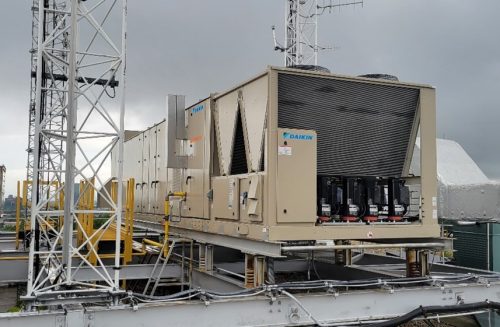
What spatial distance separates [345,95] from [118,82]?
393cm

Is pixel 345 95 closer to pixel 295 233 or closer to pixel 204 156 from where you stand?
pixel 295 233

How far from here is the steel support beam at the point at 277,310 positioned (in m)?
4.91

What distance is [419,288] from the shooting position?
6.35 metres

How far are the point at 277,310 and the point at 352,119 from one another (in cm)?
287

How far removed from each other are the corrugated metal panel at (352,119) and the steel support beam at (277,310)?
1.76 metres

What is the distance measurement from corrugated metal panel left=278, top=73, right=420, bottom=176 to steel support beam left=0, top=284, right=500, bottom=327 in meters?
1.76

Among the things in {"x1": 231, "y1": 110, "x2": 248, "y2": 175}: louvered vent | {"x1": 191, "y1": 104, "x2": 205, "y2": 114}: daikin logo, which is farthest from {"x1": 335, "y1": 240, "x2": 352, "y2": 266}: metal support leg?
{"x1": 191, "y1": 104, "x2": 205, "y2": 114}: daikin logo

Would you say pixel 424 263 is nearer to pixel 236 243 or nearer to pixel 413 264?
pixel 413 264

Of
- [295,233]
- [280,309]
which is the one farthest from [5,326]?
[295,233]

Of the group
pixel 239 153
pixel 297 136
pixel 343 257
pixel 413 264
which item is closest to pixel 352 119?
pixel 297 136

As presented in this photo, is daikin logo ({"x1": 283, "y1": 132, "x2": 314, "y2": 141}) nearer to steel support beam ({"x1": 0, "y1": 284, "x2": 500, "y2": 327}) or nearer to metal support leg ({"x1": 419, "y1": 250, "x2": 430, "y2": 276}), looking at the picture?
steel support beam ({"x1": 0, "y1": 284, "x2": 500, "y2": 327})

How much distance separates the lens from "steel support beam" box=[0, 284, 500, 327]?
16.1ft

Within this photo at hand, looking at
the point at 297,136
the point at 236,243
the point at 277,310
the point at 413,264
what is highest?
the point at 297,136

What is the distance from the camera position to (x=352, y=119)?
713cm
